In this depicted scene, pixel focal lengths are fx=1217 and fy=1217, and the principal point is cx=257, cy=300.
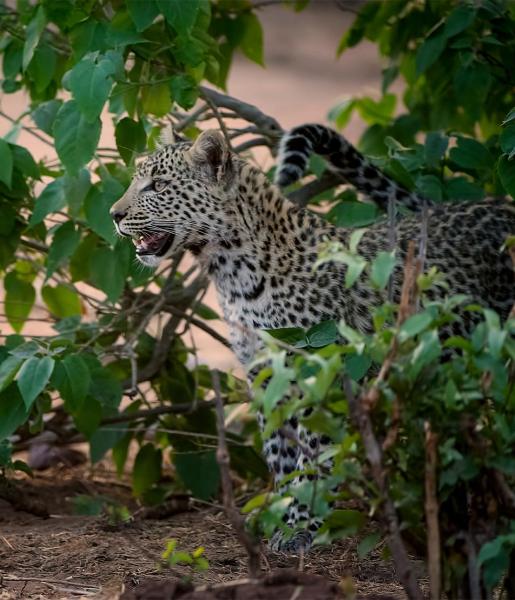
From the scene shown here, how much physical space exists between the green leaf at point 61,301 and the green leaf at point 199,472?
1.10m

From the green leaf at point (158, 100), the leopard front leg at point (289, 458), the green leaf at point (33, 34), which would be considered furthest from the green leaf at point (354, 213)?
the green leaf at point (33, 34)

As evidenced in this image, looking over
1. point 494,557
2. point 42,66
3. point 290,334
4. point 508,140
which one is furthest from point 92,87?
point 494,557

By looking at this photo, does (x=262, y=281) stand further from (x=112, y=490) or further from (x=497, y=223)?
(x=112, y=490)

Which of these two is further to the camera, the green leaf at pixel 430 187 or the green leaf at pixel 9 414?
the green leaf at pixel 430 187

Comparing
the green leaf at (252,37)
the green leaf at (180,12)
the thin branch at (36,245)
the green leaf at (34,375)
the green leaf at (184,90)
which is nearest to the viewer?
the green leaf at (34,375)

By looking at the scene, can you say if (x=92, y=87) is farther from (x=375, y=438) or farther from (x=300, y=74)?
(x=300, y=74)

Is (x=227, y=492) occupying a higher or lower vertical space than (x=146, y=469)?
higher

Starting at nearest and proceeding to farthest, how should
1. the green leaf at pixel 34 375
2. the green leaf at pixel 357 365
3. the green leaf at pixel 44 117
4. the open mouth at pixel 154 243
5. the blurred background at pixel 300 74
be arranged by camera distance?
1. the green leaf at pixel 357 365
2. the green leaf at pixel 34 375
3. the open mouth at pixel 154 243
4. the green leaf at pixel 44 117
5. the blurred background at pixel 300 74

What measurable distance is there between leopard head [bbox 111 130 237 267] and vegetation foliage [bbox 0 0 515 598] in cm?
16

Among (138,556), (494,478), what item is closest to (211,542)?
(138,556)

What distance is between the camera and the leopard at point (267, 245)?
597cm

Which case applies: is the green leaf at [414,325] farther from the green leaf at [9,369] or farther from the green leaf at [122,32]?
the green leaf at [122,32]

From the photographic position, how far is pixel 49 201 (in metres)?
6.24

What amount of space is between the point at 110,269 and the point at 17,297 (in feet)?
3.16
